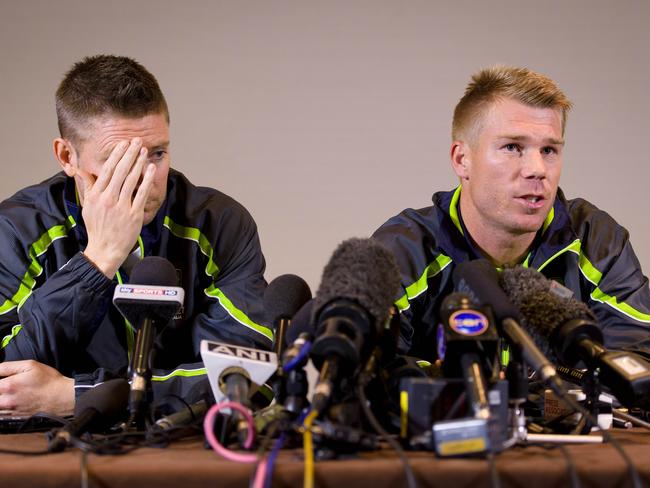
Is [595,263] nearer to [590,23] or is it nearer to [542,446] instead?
[542,446]

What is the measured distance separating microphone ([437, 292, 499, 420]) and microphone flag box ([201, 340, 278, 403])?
0.32 metres

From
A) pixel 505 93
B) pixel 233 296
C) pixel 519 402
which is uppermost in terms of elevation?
pixel 505 93

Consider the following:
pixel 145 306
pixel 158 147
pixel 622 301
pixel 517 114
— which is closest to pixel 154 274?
pixel 145 306

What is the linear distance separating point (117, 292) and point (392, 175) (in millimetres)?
1921

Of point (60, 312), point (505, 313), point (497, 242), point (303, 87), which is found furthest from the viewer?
point (303, 87)

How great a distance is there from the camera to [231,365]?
4.66 ft

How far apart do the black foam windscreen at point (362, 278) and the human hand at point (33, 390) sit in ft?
2.90

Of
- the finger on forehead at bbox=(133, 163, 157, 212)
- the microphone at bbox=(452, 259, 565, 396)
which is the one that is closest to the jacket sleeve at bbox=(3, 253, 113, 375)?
the finger on forehead at bbox=(133, 163, 157, 212)

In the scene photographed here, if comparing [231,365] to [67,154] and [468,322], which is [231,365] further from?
[67,154]

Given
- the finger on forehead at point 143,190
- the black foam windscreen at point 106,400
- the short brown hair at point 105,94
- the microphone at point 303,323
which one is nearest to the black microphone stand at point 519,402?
the microphone at point 303,323

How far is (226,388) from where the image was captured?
1.40 m

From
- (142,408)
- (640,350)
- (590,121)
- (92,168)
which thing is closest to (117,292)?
(142,408)

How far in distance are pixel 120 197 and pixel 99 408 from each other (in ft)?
2.67

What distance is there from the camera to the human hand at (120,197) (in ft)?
6.98
